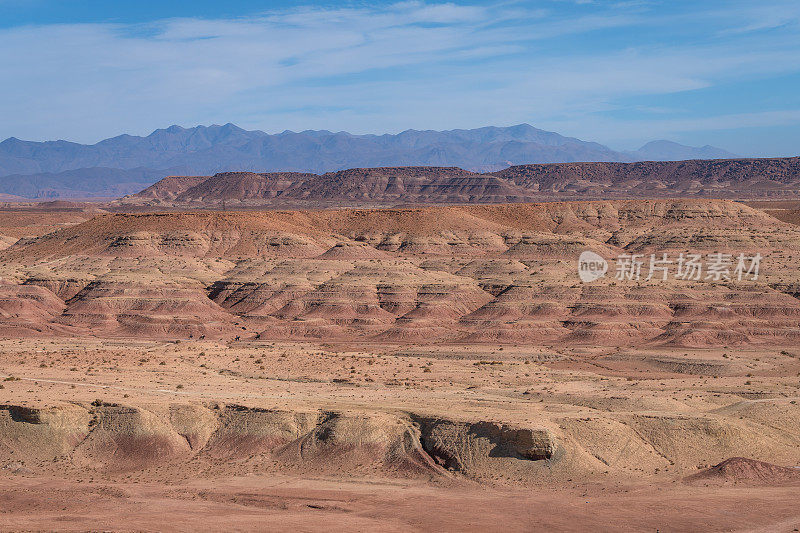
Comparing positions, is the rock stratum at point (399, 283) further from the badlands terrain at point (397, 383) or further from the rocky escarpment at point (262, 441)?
the rocky escarpment at point (262, 441)

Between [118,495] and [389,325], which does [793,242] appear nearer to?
[389,325]

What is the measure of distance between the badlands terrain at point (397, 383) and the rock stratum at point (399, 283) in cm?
39

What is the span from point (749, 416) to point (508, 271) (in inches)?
2170

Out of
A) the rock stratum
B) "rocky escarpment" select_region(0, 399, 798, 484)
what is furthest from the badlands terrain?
the rock stratum

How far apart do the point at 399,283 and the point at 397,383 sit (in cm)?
3796

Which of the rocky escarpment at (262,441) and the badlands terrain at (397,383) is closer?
the badlands terrain at (397,383)

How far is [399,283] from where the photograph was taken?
94.1 m

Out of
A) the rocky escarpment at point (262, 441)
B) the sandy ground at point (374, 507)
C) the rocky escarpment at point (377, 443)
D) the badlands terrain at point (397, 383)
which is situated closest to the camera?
the sandy ground at point (374, 507)

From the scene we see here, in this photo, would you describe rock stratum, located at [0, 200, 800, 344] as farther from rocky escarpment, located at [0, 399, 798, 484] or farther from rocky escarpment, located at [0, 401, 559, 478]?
rocky escarpment, located at [0, 401, 559, 478]

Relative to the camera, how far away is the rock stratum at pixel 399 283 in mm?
82500

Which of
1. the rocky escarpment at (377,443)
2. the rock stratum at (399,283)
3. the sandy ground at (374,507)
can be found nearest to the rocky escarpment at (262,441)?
the rocky escarpment at (377,443)

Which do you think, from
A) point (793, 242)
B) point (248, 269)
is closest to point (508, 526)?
point (248, 269)

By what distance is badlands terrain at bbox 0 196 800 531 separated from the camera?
35.8 m

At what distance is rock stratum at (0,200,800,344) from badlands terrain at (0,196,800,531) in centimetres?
39
